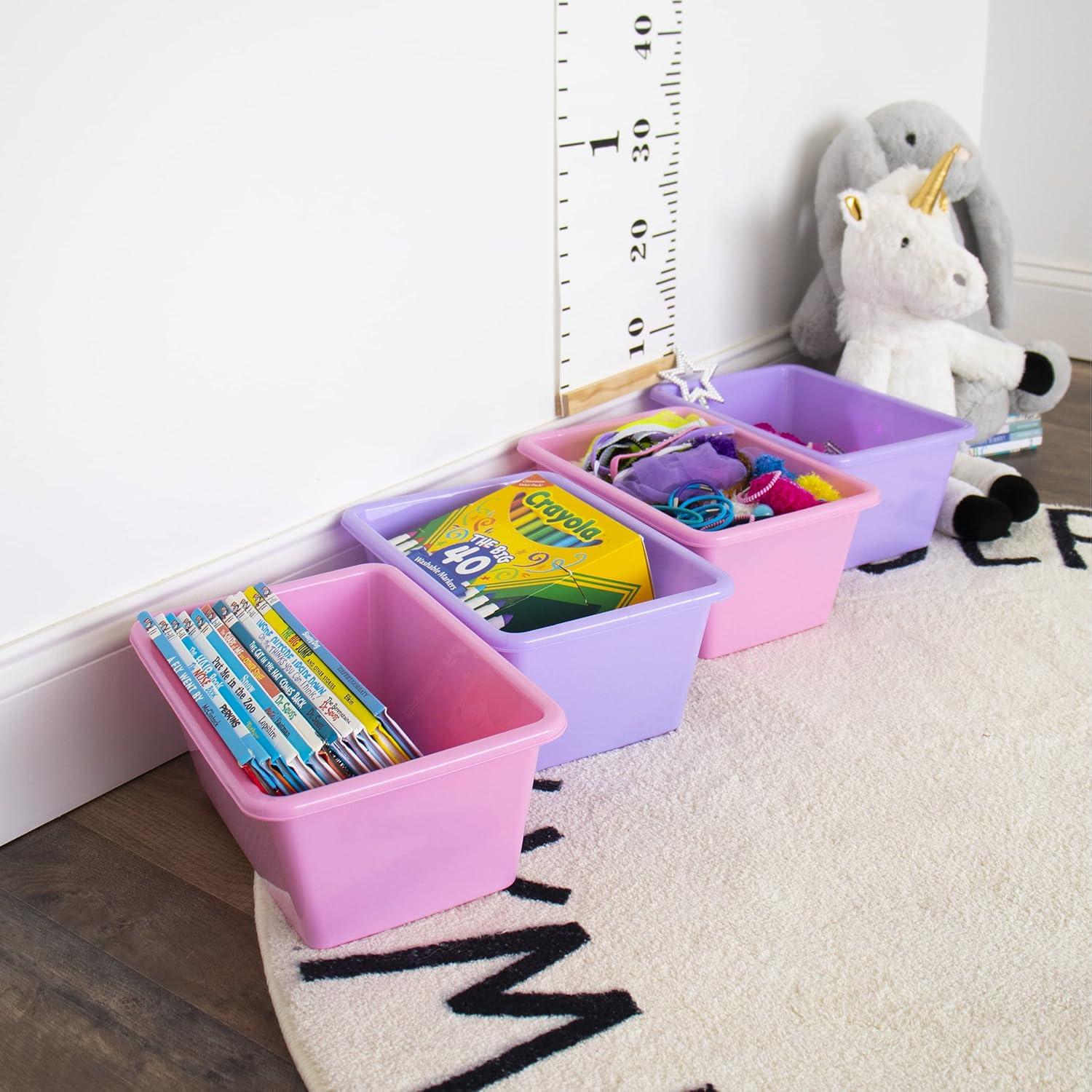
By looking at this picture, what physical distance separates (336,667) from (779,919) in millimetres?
431

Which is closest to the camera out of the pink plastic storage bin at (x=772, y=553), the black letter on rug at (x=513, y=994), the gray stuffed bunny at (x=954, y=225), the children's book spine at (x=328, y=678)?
the black letter on rug at (x=513, y=994)

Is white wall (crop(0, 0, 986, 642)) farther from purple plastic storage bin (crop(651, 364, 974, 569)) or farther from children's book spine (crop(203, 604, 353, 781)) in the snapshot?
purple plastic storage bin (crop(651, 364, 974, 569))

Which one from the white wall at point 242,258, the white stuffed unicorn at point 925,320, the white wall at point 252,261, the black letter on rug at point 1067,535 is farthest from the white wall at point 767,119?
the black letter on rug at point 1067,535

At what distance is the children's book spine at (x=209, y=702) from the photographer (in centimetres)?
87

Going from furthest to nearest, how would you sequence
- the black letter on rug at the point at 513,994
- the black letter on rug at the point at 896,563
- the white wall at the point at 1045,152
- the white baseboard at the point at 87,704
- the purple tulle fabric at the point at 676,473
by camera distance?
the white wall at the point at 1045,152 < the black letter on rug at the point at 896,563 < the purple tulle fabric at the point at 676,473 < the white baseboard at the point at 87,704 < the black letter on rug at the point at 513,994

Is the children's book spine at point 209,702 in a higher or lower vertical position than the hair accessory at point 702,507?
lower

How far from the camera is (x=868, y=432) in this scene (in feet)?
5.40

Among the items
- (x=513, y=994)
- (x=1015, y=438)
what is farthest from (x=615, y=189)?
(x=513, y=994)

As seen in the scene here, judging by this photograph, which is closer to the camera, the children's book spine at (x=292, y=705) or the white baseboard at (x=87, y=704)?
the children's book spine at (x=292, y=705)

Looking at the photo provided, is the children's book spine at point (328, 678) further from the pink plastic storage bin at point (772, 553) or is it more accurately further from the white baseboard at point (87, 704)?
the pink plastic storage bin at point (772, 553)

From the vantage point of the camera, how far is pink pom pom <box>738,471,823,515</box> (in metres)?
1.29

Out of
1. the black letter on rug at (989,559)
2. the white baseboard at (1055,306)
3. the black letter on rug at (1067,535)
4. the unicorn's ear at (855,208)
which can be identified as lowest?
the black letter on rug at (989,559)

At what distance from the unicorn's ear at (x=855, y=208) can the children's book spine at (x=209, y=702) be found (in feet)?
3.53

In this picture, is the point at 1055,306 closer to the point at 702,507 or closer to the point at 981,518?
the point at 981,518
